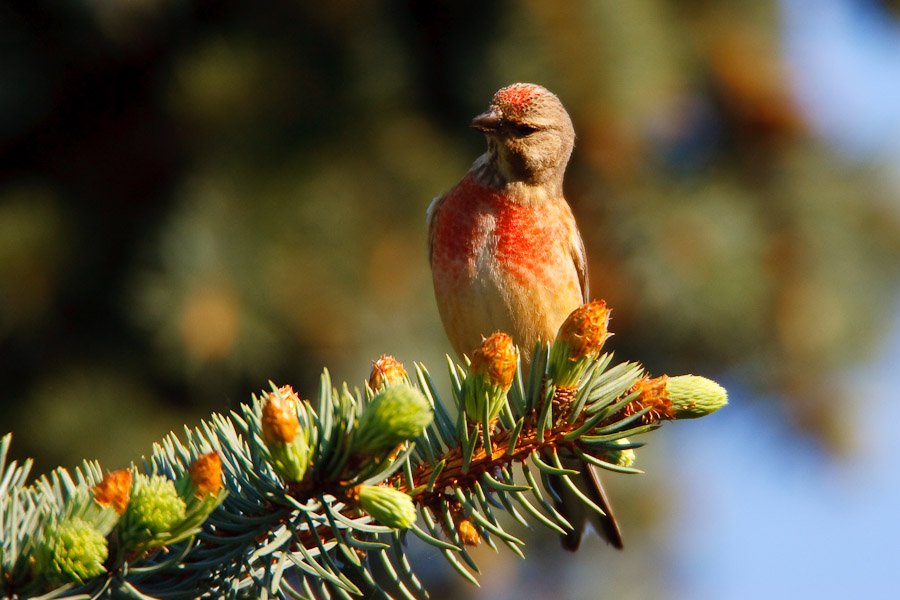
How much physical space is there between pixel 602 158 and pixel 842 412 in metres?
2.89

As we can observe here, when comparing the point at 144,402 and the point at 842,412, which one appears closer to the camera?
the point at 144,402

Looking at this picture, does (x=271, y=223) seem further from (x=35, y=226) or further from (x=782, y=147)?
(x=782, y=147)

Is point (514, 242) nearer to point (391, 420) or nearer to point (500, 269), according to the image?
point (500, 269)

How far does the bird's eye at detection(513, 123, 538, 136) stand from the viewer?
14.0ft

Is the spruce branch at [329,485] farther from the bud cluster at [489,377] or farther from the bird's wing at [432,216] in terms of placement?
the bird's wing at [432,216]

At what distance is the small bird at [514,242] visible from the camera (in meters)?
3.94

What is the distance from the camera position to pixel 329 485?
1.67 m

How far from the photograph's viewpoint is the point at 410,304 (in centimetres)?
661

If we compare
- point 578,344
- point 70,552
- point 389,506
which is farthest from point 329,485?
point 578,344

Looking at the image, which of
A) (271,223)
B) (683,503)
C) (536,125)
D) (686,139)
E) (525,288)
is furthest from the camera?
(683,503)

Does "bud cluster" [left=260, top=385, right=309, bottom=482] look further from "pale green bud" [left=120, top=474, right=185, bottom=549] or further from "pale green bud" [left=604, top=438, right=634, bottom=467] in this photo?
"pale green bud" [left=604, top=438, right=634, bottom=467]

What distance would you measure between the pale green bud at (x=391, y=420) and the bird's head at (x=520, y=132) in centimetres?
276

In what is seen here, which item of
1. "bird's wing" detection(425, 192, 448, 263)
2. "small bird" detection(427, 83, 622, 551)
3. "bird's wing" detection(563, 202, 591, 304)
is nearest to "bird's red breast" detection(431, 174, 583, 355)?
"small bird" detection(427, 83, 622, 551)

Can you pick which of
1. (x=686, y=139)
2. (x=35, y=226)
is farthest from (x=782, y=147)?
(x=35, y=226)
